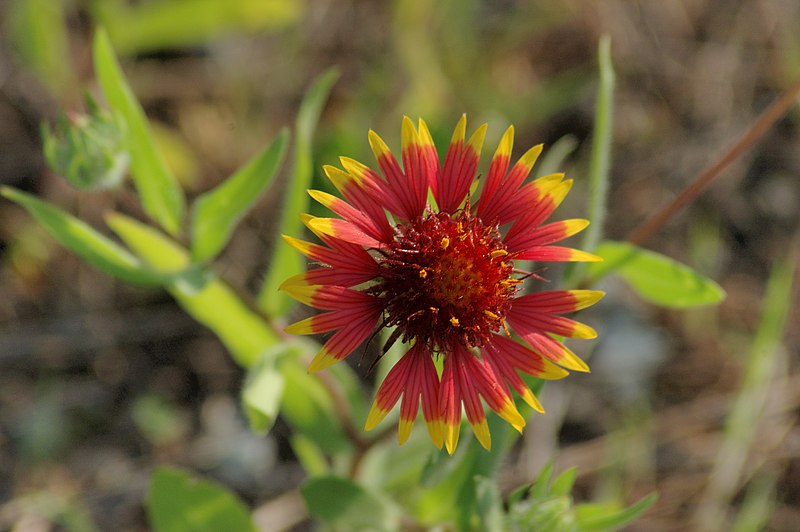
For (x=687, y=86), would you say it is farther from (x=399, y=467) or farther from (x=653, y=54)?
(x=399, y=467)

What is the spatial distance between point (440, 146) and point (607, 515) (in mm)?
1862

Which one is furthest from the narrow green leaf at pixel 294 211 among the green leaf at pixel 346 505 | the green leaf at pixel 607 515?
the green leaf at pixel 607 515

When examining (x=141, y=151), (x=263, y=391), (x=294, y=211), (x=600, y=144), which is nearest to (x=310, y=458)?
(x=263, y=391)

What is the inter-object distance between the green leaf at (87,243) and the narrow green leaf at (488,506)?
3.80 feet

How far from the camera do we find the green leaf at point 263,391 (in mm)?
2174

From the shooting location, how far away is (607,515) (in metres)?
2.24

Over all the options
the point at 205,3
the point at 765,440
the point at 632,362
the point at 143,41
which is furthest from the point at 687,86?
the point at 143,41

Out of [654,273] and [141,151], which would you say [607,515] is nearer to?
[654,273]

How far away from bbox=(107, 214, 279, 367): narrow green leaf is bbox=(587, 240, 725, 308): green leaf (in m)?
1.21

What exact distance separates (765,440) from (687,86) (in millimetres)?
2108

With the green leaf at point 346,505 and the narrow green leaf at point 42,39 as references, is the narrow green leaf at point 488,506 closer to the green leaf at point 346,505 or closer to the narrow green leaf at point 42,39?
the green leaf at point 346,505

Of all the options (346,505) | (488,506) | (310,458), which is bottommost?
(310,458)

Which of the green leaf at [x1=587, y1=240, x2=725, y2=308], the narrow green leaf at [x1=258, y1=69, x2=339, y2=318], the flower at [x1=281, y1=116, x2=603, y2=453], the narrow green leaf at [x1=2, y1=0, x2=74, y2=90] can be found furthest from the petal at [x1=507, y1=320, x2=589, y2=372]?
the narrow green leaf at [x1=2, y1=0, x2=74, y2=90]

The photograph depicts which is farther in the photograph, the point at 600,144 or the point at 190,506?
the point at 190,506
